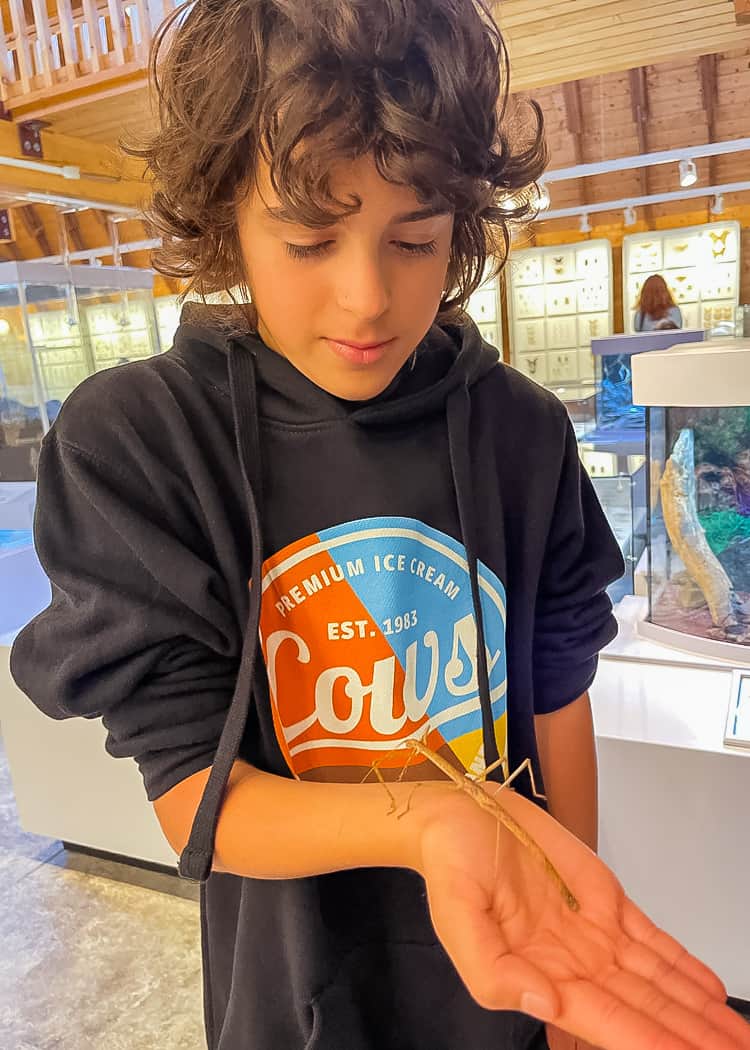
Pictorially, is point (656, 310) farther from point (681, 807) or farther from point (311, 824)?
point (311, 824)

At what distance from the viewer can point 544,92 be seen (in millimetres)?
6230

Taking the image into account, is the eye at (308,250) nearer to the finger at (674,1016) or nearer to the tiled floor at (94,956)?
the finger at (674,1016)

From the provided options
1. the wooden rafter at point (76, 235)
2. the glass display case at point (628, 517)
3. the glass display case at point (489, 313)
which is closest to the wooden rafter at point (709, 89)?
the glass display case at point (489, 313)

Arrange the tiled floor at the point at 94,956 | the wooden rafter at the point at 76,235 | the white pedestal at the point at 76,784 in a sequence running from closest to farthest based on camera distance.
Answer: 1. the tiled floor at the point at 94,956
2. the white pedestal at the point at 76,784
3. the wooden rafter at the point at 76,235

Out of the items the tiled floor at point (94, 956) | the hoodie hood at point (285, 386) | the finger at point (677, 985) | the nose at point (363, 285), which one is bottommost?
the tiled floor at point (94, 956)

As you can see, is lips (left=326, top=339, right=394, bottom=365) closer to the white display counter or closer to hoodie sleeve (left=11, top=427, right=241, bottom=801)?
hoodie sleeve (left=11, top=427, right=241, bottom=801)

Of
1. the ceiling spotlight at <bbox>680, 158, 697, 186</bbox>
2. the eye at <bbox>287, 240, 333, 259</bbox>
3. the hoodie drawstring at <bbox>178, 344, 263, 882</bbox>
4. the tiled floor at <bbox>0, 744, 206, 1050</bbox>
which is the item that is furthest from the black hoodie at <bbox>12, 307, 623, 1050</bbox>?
the ceiling spotlight at <bbox>680, 158, 697, 186</bbox>

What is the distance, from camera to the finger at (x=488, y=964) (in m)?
0.43

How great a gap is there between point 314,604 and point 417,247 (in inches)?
11.3

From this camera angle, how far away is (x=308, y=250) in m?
0.55

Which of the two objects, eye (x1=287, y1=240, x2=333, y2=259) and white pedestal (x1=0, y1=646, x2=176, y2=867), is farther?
white pedestal (x1=0, y1=646, x2=176, y2=867)

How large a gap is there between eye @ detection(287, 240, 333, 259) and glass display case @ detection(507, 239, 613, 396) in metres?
6.97

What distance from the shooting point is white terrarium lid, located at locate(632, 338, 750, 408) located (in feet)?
4.56

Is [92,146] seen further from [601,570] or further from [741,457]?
[601,570]
